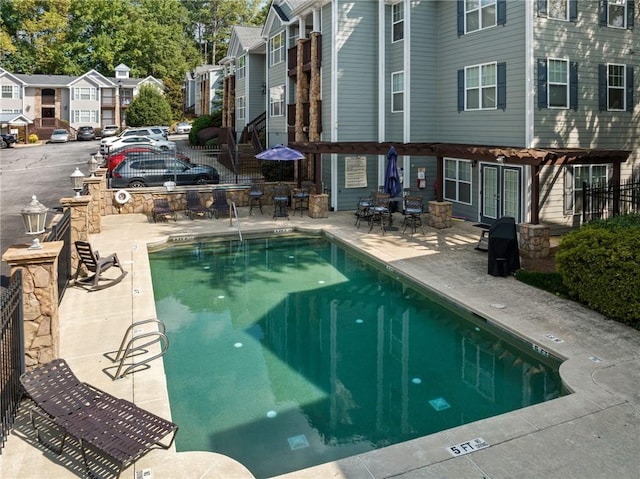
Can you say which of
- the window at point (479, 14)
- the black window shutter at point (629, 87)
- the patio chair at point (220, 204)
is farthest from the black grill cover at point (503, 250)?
the patio chair at point (220, 204)

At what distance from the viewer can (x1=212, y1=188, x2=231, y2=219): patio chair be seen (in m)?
21.4

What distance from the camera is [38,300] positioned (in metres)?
7.18

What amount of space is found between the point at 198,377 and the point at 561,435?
5195 mm

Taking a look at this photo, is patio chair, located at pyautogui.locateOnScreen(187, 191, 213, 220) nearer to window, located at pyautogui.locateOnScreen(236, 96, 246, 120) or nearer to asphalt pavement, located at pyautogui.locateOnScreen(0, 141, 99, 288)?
asphalt pavement, located at pyautogui.locateOnScreen(0, 141, 99, 288)

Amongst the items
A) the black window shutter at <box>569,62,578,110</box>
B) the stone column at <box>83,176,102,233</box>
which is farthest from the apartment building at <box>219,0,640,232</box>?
the stone column at <box>83,176,102,233</box>

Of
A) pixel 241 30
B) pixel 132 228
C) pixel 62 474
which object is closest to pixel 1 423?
pixel 62 474

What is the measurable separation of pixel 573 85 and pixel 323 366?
13887mm

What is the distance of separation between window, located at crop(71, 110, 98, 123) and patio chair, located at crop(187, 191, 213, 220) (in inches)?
2013

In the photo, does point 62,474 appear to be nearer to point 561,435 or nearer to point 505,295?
point 561,435

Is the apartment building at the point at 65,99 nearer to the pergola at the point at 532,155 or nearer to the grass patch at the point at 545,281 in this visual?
the pergola at the point at 532,155

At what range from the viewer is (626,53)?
59.5ft

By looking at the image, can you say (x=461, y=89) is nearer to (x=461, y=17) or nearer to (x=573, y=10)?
(x=461, y=17)

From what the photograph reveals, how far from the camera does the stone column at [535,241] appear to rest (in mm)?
14430

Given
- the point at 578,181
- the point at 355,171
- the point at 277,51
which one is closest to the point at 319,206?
the point at 355,171
